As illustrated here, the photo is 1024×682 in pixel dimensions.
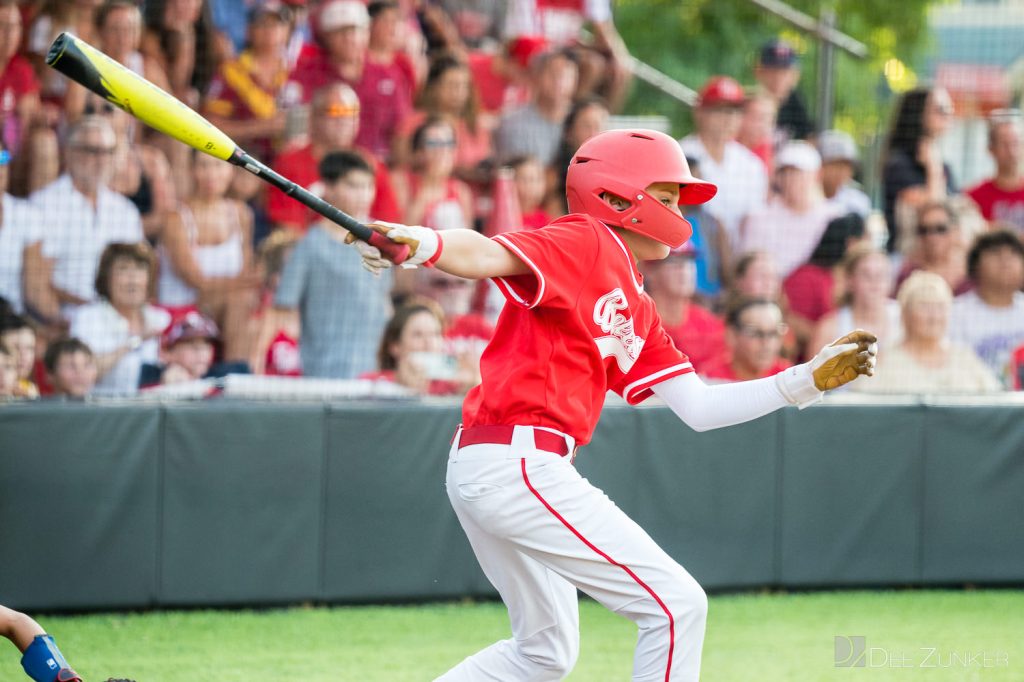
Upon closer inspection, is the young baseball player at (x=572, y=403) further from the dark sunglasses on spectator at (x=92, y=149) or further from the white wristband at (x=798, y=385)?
the dark sunglasses on spectator at (x=92, y=149)

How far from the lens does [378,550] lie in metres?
6.08

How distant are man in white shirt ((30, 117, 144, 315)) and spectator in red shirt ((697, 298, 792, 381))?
Answer: 3.01m

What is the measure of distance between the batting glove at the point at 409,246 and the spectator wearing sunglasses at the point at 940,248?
521cm

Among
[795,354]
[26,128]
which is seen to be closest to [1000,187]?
[795,354]

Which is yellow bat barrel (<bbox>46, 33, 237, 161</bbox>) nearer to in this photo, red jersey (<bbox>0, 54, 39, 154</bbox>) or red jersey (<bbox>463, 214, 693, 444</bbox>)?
red jersey (<bbox>463, 214, 693, 444</bbox>)

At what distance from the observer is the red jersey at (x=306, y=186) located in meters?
7.18

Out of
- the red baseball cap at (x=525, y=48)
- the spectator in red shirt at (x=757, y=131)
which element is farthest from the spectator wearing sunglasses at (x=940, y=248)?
the red baseball cap at (x=525, y=48)

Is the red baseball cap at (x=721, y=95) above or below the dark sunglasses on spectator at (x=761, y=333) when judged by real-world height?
above

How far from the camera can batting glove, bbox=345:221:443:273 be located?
3.13 metres

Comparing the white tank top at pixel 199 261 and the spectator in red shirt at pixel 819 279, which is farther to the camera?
the spectator in red shirt at pixel 819 279

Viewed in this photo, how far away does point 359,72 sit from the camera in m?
7.68

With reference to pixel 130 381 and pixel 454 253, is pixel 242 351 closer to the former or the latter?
pixel 130 381

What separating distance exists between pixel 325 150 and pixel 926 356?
10.9 ft

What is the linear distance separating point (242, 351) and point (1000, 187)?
4785mm
